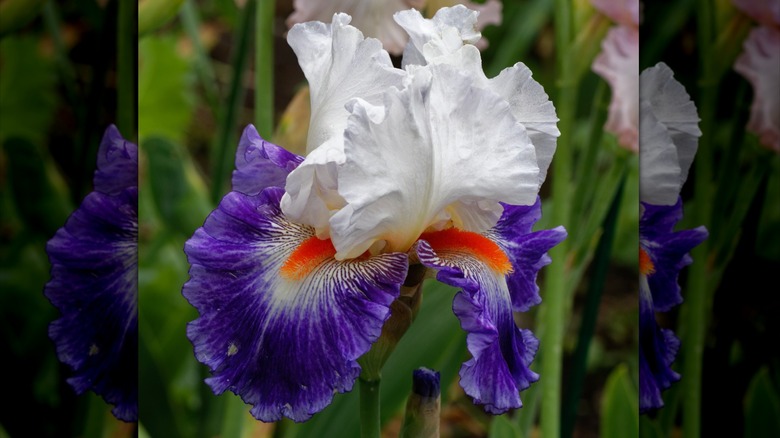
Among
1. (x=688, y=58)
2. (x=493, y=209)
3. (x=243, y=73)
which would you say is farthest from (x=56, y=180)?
(x=688, y=58)

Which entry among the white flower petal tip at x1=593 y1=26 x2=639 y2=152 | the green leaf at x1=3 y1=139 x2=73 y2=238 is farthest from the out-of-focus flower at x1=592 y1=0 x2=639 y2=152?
the green leaf at x1=3 y1=139 x2=73 y2=238

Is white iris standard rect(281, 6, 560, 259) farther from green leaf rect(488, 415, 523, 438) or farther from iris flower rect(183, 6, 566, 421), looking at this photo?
green leaf rect(488, 415, 523, 438)

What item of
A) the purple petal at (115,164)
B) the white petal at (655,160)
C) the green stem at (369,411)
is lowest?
the green stem at (369,411)

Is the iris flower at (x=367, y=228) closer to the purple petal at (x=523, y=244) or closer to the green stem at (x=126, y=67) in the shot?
the purple petal at (x=523, y=244)

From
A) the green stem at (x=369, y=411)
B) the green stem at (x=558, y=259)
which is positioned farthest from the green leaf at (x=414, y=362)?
the green stem at (x=558, y=259)

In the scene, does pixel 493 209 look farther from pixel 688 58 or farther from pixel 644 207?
pixel 688 58

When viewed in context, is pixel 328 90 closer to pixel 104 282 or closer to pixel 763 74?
pixel 104 282

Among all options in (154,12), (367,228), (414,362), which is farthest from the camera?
(154,12)

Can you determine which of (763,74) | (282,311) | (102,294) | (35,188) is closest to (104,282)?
(102,294)
